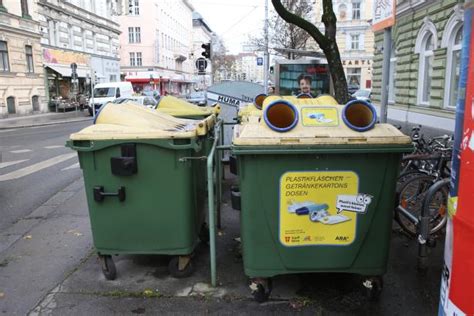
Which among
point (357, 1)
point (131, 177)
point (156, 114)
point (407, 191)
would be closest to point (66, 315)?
point (131, 177)

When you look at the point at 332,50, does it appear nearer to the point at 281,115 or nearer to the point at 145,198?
the point at 281,115

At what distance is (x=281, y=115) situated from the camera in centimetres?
358

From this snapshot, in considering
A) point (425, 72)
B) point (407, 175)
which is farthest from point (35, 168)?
point (425, 72)

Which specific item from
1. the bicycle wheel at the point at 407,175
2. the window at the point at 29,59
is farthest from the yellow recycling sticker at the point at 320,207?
the window at the point at 29,59

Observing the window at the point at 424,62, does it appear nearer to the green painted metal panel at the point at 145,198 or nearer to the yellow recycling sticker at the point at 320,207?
the yellow recycling sticker at the point at 320,207

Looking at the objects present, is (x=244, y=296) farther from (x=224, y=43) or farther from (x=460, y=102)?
(x=224, y=43)

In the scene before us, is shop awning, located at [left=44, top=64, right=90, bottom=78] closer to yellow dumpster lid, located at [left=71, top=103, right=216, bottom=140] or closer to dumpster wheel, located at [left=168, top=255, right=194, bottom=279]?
A: yellow dumpster lid, located at [left=71, top=103, right=216, bottom=140]

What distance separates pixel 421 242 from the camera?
159 inches

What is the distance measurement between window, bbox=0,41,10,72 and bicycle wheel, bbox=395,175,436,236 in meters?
26.0

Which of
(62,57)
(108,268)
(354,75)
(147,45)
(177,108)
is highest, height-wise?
(147,45)

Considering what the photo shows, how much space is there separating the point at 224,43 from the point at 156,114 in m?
85.6

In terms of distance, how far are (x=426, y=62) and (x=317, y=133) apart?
1418cm

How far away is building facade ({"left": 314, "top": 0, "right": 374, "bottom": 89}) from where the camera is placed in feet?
160

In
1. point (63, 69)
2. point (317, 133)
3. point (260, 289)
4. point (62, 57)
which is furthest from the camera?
point (62, 57)
